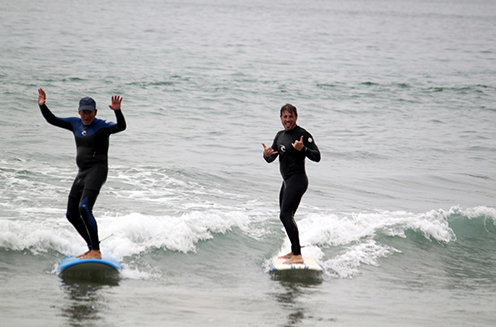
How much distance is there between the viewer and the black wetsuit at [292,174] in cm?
713

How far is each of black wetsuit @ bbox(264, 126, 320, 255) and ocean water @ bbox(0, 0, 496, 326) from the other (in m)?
0.64

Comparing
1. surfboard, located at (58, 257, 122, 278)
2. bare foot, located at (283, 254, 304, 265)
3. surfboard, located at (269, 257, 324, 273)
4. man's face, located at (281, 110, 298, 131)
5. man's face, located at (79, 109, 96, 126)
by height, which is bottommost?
surfboard, located at (269, 257, 324, 273)

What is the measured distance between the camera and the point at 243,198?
37.4 ft

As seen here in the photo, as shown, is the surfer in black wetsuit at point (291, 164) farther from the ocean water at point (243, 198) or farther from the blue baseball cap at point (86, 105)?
the blue baseball cap at point (86, 105)

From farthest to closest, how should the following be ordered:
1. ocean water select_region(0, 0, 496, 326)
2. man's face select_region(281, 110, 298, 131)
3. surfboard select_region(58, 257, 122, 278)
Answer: man's face select_region(281, 110, 298, 131) < surfboard select_region(58, 257, 122, 278) < ocean water select_region(0, 0, 496, 326)

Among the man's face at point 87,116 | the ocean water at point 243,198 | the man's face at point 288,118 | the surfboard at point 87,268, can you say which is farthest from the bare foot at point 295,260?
the man's face at point 87,116

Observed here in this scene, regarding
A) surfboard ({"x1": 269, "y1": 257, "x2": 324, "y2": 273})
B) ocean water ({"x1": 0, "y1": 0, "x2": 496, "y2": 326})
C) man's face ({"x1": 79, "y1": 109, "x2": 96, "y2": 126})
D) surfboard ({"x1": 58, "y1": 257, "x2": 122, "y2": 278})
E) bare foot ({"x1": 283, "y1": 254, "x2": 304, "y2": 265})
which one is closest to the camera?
ocean water ({"x1": 0, "y1": 0, "x2": 496, "y2": 326})

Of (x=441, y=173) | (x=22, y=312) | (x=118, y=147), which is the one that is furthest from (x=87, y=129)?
(x=441, y=173)

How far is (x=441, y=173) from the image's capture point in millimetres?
15008

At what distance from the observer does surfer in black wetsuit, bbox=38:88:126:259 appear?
21.7ft

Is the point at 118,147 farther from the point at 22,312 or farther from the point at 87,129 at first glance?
the point at 22,312

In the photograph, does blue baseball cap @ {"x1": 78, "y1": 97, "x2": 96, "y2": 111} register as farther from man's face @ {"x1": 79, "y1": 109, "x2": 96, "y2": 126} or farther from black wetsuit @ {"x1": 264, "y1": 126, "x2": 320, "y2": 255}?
black wetsuit @ {"x1": 264, "y1": 126, "x2": 320, "y2": 255}

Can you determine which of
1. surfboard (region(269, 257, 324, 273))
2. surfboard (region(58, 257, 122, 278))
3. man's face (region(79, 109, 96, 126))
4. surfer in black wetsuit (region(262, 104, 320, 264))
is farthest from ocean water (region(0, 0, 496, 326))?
man's face (region(79, 109, 96, 126))

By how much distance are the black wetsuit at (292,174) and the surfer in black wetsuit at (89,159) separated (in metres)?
1.94
